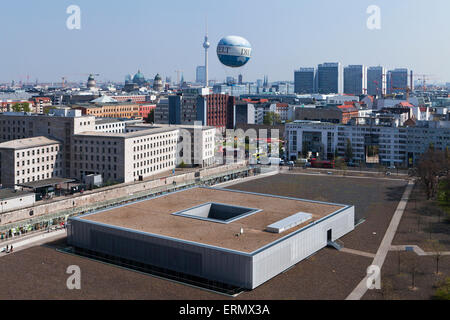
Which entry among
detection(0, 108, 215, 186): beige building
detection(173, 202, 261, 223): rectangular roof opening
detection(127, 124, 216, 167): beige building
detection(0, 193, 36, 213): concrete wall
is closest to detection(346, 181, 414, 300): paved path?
detection(173, 202, 261, 223): rectangular roof opening

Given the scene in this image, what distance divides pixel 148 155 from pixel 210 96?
34178 mm

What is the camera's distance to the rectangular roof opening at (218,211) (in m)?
34.2

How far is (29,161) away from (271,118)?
5885 cm

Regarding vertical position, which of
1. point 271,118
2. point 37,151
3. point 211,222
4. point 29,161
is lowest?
point 211,222

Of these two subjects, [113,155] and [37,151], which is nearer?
[37,151]

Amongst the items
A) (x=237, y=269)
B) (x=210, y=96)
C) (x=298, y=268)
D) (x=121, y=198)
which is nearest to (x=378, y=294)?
(x=298, y=268)

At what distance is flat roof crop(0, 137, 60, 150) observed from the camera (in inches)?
1831

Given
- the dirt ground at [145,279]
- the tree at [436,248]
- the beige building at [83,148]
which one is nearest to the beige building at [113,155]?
the beige building at [83,148]

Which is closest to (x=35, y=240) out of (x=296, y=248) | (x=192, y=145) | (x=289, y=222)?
(x=289, y=222)

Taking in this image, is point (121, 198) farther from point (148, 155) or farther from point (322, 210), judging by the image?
point (322, 210)

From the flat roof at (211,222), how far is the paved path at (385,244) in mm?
3427

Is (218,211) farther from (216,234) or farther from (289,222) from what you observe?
(216,234)

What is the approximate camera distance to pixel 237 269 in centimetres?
2567

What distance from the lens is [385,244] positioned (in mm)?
32625
